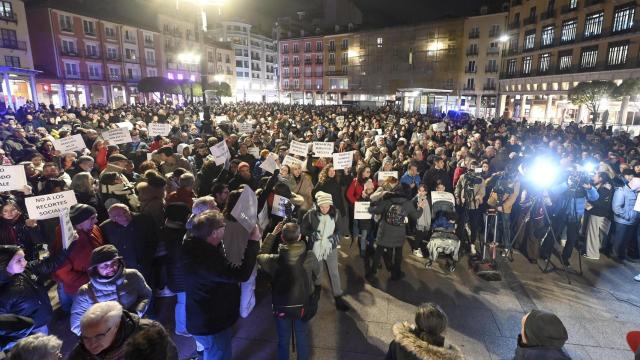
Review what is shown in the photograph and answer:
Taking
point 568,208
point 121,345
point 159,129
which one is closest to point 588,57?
point 568,208

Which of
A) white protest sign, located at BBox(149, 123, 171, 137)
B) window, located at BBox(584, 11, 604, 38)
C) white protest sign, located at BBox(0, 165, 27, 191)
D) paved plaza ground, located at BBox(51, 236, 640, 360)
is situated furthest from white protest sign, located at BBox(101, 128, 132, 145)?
window, located at BBox(584, 11, 604, 38)

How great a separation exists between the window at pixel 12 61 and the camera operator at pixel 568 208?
146 feet

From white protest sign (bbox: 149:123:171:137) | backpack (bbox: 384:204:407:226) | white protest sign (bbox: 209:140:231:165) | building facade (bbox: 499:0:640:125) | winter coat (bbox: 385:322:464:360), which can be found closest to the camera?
winter coat (bbox: 385:322:464:360)

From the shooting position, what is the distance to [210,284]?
329 cm

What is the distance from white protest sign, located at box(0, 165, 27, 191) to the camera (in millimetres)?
5730

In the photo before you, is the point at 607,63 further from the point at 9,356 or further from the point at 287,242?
the point at 9,356

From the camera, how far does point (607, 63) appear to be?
119 ft

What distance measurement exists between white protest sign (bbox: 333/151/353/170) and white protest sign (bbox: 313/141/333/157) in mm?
1280

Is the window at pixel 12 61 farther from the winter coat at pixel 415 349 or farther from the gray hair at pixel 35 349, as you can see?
the winter coat at pixel 415 349

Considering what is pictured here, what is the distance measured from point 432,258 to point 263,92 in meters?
84.9

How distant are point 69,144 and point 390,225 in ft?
23.7

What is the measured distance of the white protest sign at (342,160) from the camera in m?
7.74

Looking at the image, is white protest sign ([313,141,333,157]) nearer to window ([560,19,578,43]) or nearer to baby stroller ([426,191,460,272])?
baby stroller ([426,191,460,272])

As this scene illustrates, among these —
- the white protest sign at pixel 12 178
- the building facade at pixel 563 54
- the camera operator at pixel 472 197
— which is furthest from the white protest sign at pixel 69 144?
the building facade at pixel 563 54
